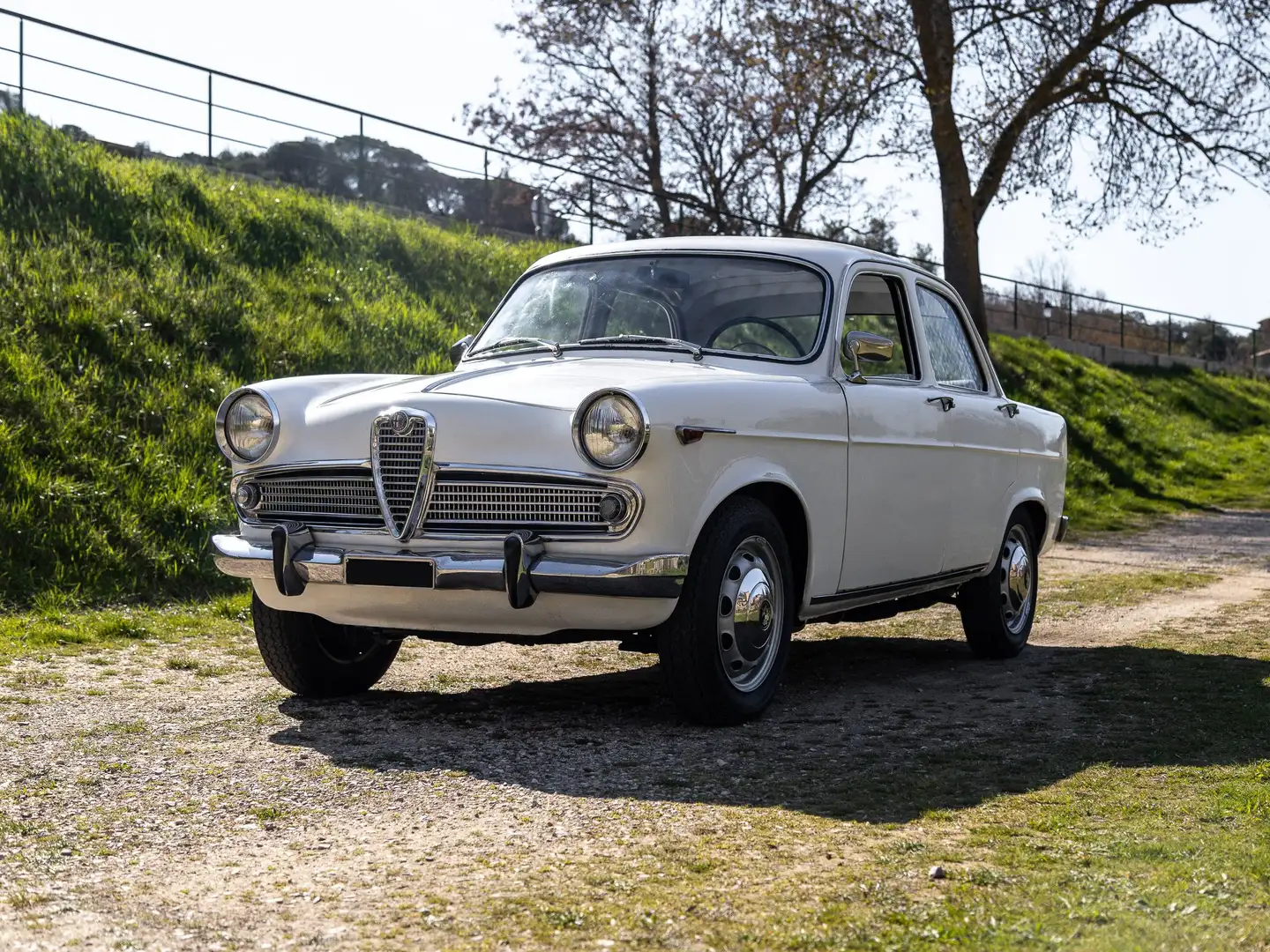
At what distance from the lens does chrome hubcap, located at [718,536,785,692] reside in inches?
207

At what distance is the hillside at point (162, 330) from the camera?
360 inches

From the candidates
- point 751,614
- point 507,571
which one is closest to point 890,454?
point 751,614

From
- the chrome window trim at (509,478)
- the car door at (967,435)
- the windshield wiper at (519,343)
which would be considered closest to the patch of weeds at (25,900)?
the chrome window trim at (509,478)

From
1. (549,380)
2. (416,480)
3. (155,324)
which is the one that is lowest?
(416,480)

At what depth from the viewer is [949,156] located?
20.7m

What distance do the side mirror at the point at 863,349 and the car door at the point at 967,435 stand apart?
0.75m

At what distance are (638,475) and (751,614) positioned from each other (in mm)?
795

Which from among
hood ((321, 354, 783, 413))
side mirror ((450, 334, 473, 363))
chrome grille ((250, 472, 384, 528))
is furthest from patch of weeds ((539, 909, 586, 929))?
side mirror ((450, 334, 473, 363))

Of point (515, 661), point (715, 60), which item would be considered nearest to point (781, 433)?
point (515, 661)

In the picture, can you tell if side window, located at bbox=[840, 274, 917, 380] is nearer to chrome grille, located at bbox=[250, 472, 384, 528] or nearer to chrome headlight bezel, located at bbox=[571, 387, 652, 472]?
chrome headlight bezel, located at bbox=[571, 387, 652, 472]

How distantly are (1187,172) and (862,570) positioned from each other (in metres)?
19.2

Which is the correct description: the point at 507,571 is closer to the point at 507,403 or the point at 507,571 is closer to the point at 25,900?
the point at 507,403

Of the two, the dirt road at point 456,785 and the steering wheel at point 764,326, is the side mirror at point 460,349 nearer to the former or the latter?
the steering wheel at point 764,326

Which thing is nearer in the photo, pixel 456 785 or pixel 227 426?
pixel 456 785
